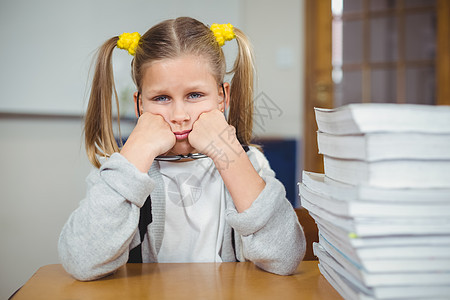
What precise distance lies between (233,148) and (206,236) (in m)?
0.30

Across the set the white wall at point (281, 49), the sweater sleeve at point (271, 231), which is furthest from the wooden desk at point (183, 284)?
the white wall at point (281, 49)

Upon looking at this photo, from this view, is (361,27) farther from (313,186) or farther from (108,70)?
(313,186)

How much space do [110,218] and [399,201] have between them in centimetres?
44

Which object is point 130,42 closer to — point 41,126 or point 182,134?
point 182,134

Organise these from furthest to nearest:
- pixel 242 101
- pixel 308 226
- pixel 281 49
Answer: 1. pixel 281 49
2. pixel 242 101
3. pixel 308 226

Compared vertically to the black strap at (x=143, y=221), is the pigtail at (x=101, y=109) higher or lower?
higher

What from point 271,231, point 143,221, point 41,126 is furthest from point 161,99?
point 41,126

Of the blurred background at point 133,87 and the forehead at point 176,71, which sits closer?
the forehead at point 176,71

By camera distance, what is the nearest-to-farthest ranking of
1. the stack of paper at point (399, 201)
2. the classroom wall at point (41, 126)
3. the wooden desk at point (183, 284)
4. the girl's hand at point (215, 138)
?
the stack of paper at point (399, 201)
the wooden desk at point (183, 284)
the girl's hand at point (215, 138)
the classroom wall at point (41, 126)

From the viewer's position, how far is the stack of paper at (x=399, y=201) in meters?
0.47

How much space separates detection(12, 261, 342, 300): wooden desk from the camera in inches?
23.3

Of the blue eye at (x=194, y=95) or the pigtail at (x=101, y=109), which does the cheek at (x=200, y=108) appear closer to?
the blue eye at (x=194, y=95)

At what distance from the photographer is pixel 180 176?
3.51 feet

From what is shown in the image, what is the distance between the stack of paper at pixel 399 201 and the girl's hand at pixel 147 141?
39cm
